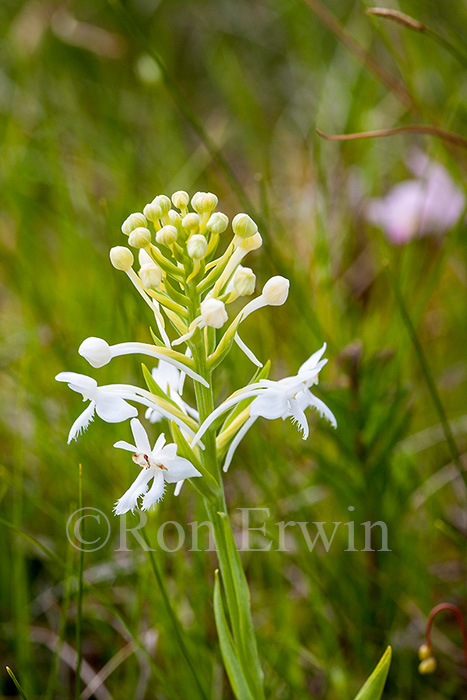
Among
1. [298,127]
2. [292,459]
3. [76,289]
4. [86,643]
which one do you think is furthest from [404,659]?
[298,127]

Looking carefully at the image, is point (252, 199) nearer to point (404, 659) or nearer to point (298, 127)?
point (298, 127)

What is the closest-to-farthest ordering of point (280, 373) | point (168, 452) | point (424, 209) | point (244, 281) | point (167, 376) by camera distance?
point (168, 452) → point (244, 281) → point (167, 376) → point (280, 373) → point (424, 209)

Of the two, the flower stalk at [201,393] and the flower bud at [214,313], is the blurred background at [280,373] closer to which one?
the flower stalk at [201,393]

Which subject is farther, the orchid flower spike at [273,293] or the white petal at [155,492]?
the orchid flower spike at [273,293]

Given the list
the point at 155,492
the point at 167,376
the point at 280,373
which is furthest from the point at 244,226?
the point at 280,373

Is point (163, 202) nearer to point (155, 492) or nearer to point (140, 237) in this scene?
point (140, 237)

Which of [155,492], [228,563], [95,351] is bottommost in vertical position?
[228,563]

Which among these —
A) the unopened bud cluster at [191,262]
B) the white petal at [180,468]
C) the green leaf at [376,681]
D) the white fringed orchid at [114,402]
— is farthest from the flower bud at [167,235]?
the green leaf at [376,681]
